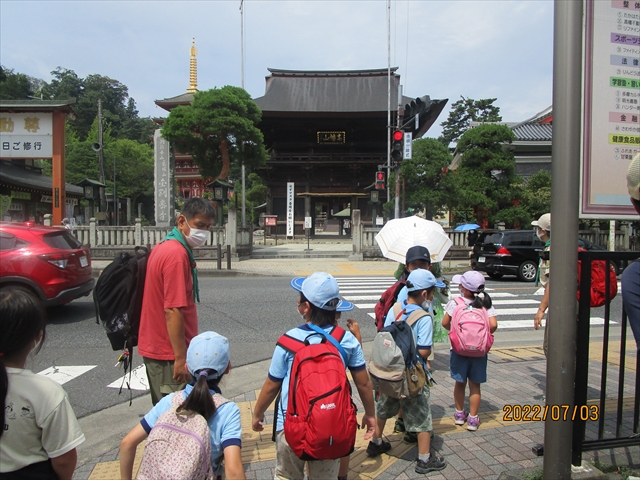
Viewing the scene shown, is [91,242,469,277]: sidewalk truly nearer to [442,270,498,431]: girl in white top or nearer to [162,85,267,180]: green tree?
[162,85,267,180]: green tree

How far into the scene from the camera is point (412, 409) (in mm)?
3043

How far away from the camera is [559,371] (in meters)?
2.40

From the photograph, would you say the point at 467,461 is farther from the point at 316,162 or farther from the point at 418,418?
the point at 316,162

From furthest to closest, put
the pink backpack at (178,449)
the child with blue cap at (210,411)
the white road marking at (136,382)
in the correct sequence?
the white road marking at (136,382) → the child with blue cap at (210,411) → the pink backpack at (178,449)

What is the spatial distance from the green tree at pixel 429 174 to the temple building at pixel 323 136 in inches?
400

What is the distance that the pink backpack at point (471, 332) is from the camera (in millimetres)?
3430

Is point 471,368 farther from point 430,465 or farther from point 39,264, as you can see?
point 39,264

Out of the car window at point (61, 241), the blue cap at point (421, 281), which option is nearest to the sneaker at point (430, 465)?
the blue cap at point (421, 281)

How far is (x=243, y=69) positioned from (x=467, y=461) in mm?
29394

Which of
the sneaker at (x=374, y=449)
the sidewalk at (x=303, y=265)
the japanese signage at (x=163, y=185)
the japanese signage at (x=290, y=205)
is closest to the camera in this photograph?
the sneaker at (x=374, y=449)

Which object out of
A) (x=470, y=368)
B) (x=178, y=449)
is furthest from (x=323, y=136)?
(x=178, y=449)

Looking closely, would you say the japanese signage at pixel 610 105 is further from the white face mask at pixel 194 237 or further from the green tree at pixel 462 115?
the green tree at pixel 462 115

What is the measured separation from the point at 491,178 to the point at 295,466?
1813 cm

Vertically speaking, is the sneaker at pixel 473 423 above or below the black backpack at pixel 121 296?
below
